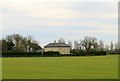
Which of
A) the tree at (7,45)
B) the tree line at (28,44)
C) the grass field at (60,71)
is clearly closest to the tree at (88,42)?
the tree line at (28,44)

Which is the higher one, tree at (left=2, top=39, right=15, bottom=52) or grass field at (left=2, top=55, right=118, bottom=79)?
tree at (left=2, top=39, right=15, bottom=52)

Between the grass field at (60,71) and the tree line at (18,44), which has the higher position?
the tree line at (18,44)

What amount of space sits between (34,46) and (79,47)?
17.9 metres

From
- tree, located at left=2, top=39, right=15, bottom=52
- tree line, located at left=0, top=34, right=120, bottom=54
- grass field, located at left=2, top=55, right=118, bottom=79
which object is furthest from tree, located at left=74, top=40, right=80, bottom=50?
grass field, located at left=2, top=55, right=118, bottom=79

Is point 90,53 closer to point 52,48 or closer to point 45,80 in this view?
point 52,48

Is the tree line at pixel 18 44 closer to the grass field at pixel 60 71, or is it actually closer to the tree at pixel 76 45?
the tree at pixel 76 45

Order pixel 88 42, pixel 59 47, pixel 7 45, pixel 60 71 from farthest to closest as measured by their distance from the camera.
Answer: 1. pixel 59 47
2. pixel 88 42
3. pixel 7 45
4. pixel 60 71

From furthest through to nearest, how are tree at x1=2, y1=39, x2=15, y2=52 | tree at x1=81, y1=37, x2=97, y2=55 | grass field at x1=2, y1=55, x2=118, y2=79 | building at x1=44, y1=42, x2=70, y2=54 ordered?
1. building at x1=44, y1=42, x2=70, y2=54
2. tree at x1=81, y1=37, x2=97, y2=55
3. tree at x1=2, y1=39, x2=15, y2=52
4. grass field at x1=2, y1=55, x2=118, y2=79

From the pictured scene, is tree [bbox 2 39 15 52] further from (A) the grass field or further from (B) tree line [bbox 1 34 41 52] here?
(A) the grass field

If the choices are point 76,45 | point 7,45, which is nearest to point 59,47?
point 76,45

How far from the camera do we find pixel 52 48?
12562cm

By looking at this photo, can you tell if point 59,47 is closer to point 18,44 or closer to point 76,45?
point 76,45

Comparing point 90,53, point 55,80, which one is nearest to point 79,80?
point 55,80

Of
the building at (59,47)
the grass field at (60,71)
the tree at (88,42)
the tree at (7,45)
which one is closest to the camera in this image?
the grass field at (60,71)
